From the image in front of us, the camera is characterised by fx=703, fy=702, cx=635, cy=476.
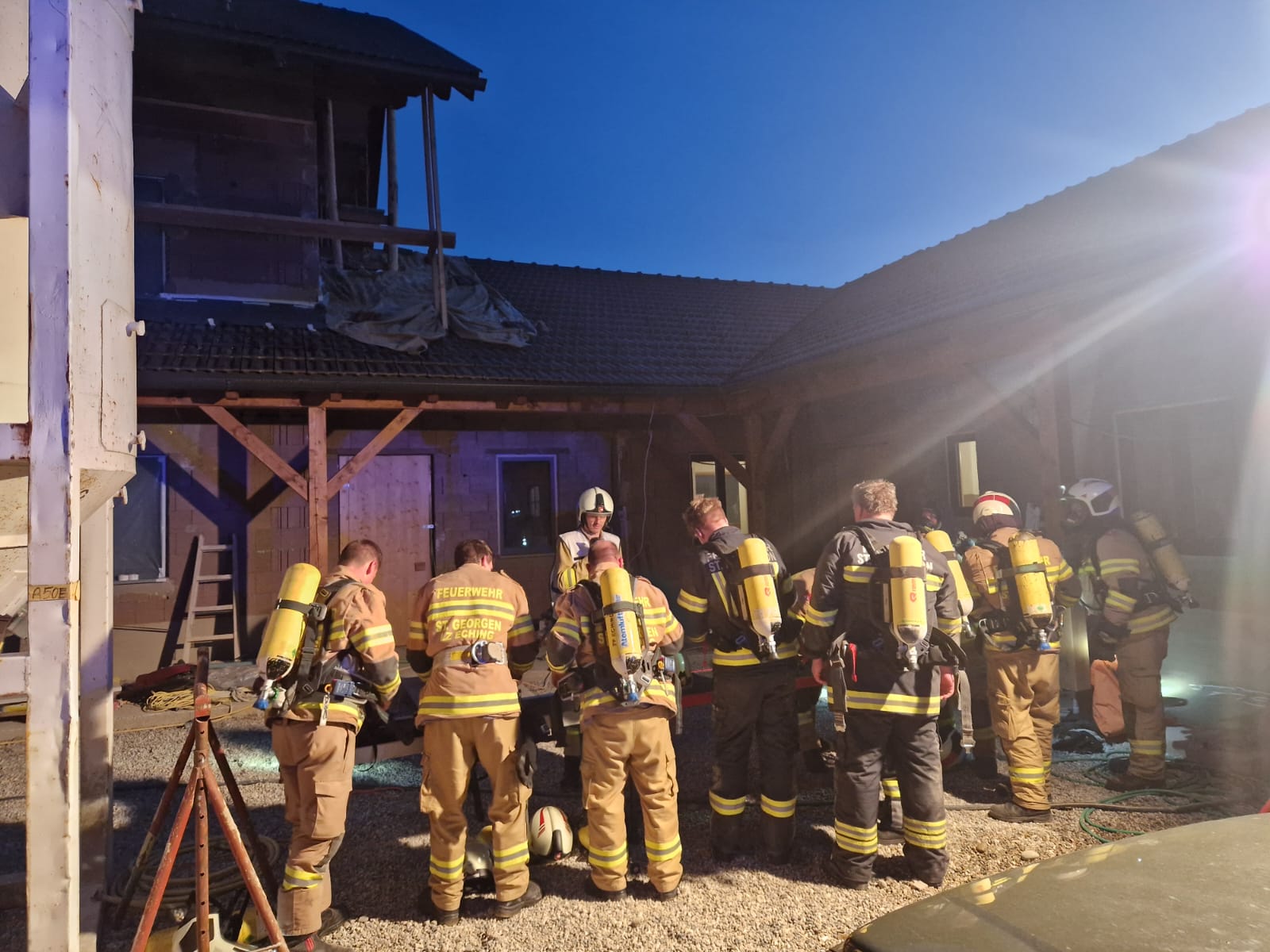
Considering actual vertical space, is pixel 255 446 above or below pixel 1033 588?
above

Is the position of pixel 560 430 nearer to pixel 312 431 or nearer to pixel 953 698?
pixel 312 431

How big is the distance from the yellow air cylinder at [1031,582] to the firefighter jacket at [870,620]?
711 mm

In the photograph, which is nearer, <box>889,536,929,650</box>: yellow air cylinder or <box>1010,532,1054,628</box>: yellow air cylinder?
<box>889,536,929,650</box>: yellow air cylinder

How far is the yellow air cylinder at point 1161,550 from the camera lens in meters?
4.72

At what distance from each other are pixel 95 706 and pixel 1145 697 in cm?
604

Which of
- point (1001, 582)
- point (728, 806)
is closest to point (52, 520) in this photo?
point (728, 806)

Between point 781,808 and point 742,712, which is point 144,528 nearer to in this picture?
point 742,712

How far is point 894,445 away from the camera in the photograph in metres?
9.19

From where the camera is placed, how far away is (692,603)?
3963 mm

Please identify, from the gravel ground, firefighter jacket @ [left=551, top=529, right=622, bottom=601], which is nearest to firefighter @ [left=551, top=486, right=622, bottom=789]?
firefighter jacket @ [left=551, top=529, right=622, bottom=601]

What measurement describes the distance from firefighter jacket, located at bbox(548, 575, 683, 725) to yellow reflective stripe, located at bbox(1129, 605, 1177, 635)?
3.29 m

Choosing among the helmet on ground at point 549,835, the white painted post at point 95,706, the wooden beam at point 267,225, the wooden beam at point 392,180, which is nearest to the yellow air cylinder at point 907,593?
the helmet on ground at point 549,835

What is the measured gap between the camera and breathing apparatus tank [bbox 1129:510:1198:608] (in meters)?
4.72

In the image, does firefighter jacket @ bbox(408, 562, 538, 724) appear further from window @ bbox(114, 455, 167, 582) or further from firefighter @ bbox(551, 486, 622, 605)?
window @ bbox(114, 455, 167, 582)
